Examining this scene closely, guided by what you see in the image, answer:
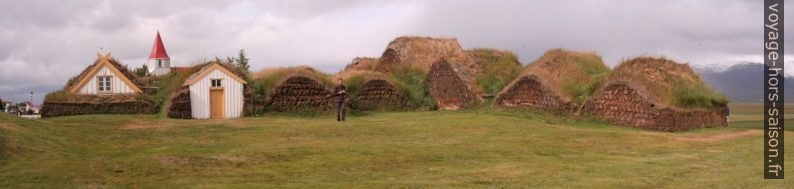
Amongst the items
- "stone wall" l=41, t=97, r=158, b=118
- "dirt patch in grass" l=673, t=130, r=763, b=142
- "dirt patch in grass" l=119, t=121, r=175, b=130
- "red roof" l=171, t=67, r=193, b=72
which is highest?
"red roof" l=171, t=67, r=193, b=72

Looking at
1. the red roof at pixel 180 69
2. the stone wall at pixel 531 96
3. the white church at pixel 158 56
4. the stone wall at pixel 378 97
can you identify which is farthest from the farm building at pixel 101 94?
the white church at pixel 158 56

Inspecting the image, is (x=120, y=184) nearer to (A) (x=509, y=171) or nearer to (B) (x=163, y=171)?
(B) (x=163, y=171)

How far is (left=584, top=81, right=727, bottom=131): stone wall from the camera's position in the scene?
25.8 meters

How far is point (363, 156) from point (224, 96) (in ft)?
47.6

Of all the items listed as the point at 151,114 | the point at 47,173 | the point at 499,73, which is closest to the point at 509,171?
the point at 47,173

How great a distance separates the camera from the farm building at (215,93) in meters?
29.0

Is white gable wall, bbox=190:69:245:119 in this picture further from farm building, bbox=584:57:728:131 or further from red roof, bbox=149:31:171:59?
red roof, bbox=149:31:171:59

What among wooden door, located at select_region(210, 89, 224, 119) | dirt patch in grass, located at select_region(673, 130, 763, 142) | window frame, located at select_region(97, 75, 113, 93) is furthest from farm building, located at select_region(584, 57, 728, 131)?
window frame, located at select_region(97, 75, 113, 93)

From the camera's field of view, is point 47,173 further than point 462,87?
No

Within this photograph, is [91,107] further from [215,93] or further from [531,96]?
[531,96]

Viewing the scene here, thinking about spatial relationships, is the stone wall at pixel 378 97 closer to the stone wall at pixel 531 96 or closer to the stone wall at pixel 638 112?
the stone wall at pixel 531 96

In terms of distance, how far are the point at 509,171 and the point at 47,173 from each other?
8607 millimetres

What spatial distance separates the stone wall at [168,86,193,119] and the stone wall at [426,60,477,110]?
A: 41.5 feet

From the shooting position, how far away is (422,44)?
141 ft
